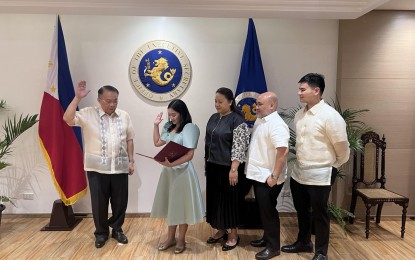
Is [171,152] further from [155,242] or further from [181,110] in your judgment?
[155,242]

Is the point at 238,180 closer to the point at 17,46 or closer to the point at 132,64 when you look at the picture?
the point at 132,64

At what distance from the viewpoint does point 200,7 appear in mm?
3137

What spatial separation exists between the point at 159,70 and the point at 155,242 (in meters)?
1.87

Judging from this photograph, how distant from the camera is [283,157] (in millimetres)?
2537

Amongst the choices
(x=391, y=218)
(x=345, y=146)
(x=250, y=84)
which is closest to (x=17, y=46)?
(x=250, y=84)

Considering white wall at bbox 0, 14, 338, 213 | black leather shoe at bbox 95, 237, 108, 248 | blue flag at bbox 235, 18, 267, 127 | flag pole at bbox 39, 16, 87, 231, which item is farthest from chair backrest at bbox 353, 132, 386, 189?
flag pole at bbox 39, 16, 87, 231

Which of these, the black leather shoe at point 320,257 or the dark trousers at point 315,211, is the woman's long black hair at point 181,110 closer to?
the dark trousers at point 315,211

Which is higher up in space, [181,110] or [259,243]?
[181,110]

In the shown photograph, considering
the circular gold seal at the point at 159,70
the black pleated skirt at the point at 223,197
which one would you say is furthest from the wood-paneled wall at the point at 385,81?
the circular gold seal at the point at 159,70

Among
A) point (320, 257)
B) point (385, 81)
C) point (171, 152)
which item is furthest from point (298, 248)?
point (385, 81)

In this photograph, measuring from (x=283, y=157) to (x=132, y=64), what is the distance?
6.86 feet

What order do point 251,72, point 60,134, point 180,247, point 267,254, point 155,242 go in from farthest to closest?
point 251,72, point 60,134, point 155,242, point 180,247, point 267,254

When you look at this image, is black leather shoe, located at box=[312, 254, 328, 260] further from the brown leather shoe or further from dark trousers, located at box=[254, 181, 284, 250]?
the brown leather shoe

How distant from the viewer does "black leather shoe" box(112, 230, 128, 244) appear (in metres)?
3.07
